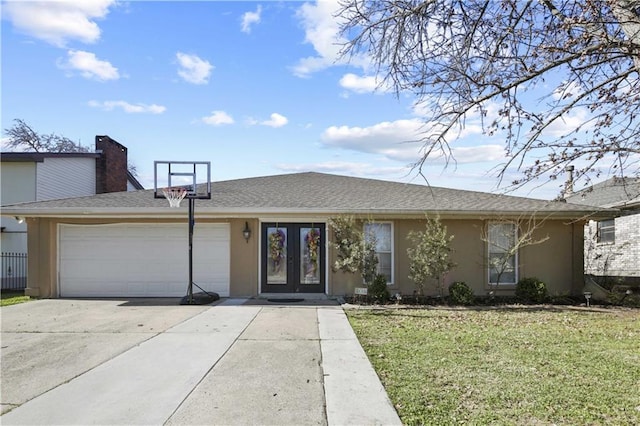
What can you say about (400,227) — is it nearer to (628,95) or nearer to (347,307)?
(347,307)

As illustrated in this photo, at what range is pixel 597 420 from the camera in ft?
12.7

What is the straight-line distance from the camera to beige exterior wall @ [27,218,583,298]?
12.4 m

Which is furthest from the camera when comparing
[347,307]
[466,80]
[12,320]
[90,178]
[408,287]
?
[90,178]

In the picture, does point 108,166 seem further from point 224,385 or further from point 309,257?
point 224,385

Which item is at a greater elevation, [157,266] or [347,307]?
[157,266]

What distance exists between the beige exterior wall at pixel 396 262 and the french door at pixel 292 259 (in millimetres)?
309

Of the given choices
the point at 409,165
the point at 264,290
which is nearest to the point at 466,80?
the point at 409,165

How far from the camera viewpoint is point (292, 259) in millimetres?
12570

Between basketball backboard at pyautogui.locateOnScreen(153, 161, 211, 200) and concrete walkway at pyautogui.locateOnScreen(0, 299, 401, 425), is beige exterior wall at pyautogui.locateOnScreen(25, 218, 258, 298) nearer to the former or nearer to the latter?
basketball backboard at pyautogui.locateOnScreen(153, 161, 211, 200)

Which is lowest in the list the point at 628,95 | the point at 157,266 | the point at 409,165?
the point at 157,266

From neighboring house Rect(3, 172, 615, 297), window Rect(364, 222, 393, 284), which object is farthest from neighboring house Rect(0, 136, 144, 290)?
window Rect(364, 222, 393, 284)

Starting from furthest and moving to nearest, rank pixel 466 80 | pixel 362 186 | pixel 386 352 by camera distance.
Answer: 1. pixel 362 186
2. pixel 386 352
3. pixel 466 80

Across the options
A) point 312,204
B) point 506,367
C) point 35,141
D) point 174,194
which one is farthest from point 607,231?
point 35,141

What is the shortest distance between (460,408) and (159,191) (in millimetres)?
11158
